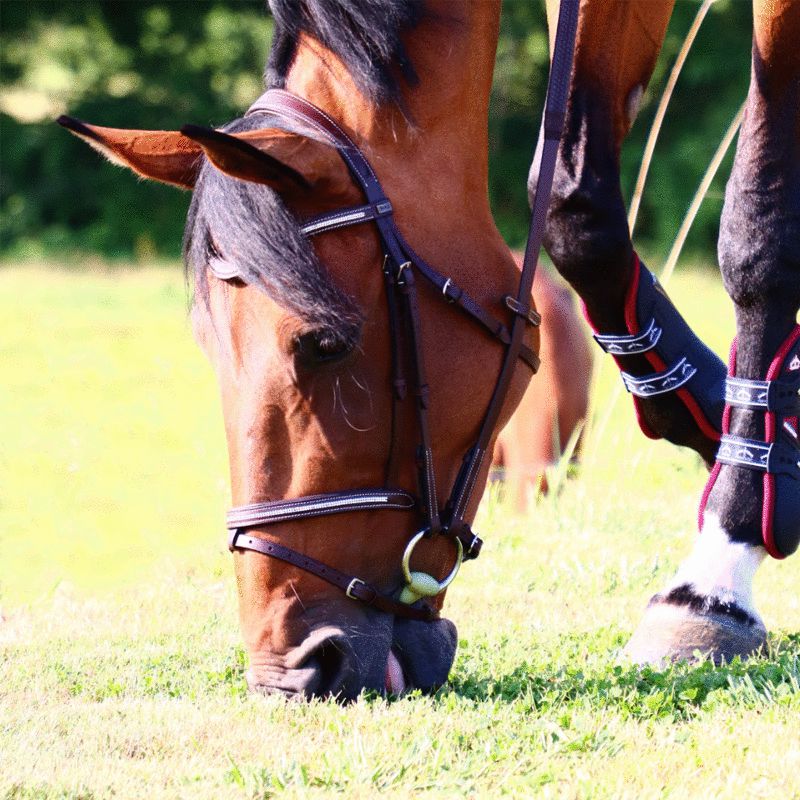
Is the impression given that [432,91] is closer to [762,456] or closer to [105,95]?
[762,456]

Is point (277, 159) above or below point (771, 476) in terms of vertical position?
above

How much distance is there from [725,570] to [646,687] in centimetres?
46

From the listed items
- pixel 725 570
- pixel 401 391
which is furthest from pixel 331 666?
pixel 725 570

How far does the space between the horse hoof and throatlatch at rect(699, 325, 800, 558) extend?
21 centimetres

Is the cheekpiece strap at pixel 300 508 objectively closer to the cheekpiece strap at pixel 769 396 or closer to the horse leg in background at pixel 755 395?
the horse leg in background at pixel 755 395

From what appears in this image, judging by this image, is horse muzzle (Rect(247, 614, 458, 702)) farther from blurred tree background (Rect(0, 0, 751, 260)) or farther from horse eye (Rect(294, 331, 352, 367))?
blurred tree background (Rect(0, 0, 751, 260))

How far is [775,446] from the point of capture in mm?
3062

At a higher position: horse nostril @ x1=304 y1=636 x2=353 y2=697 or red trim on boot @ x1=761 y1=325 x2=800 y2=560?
red trim on boot @ x1=761 y1=325 x2=800 y2=560

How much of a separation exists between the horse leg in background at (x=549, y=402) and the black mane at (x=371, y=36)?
311 centimetres

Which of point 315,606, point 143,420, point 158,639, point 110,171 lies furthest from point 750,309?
point 110,171

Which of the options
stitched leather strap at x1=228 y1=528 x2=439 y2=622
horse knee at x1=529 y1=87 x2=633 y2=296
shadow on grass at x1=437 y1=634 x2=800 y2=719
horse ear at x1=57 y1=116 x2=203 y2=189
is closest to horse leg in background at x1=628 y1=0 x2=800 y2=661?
shadow on grass at x1=437 y1=634 x2=800 y2=719

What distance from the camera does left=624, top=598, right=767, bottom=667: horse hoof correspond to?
2.95m

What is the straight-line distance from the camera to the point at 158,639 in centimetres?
335

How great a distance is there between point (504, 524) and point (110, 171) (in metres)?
18.6
